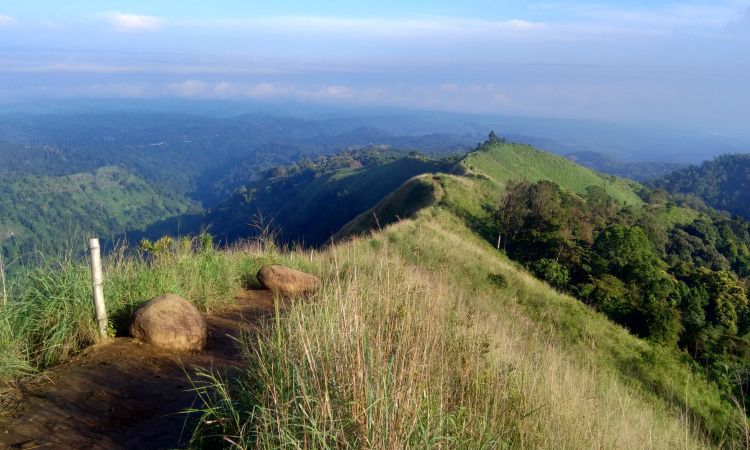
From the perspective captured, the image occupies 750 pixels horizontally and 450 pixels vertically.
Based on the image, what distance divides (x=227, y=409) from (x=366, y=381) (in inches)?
58.1

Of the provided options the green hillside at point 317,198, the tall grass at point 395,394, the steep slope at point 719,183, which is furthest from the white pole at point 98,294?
the steep slope at point 719,183

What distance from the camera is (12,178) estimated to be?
12050 cm

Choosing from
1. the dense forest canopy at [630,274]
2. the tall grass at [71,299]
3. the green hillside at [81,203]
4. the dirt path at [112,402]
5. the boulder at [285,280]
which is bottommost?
the green hillside at [81,203]

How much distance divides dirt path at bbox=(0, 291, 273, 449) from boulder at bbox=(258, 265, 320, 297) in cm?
264

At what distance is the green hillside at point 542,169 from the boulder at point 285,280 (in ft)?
174

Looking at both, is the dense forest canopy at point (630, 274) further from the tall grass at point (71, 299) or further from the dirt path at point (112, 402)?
the dirt path at point (112, 402)

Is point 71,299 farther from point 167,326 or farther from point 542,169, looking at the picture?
point 542,169

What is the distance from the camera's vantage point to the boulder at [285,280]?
830 cm

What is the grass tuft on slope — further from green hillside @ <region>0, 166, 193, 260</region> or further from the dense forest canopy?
green hillside @ <region>0, 166, 193, 260</region>

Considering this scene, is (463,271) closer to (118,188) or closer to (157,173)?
(118,188)

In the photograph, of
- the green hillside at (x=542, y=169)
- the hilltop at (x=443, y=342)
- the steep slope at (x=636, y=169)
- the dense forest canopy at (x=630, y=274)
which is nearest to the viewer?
the hilltop at (x=443, y=342)

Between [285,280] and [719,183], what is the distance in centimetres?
12339

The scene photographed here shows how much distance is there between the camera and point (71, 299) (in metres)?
5.29

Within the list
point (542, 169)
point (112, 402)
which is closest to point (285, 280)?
point (112, 402)
